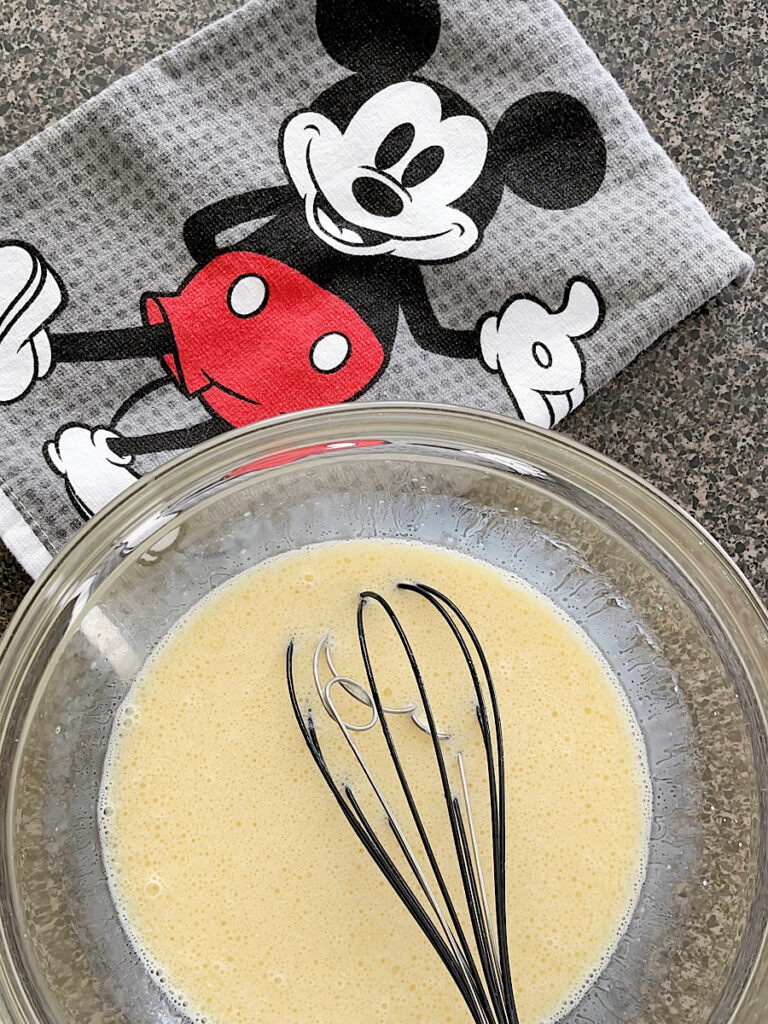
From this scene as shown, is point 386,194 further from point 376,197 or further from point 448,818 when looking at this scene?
point 448,818

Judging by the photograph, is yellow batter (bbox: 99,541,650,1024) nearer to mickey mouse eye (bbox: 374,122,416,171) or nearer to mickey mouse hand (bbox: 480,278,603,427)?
mickey mouse hand (bbox: 480,278,603,427)

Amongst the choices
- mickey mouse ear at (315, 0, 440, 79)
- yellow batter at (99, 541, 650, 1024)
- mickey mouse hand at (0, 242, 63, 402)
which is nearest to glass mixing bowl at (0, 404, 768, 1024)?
yellow batter at (99, 541, 650, 1024)

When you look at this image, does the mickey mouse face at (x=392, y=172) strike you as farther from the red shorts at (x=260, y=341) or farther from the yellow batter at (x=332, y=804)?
the yellow batter at (x=332, y=804)

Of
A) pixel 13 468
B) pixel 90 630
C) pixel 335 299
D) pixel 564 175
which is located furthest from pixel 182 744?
pixel 564 175

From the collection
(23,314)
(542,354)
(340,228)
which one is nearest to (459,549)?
(542,354)

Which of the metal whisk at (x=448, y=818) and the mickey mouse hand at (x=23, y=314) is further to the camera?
the mickey mouse hand at (x=23, y=314)

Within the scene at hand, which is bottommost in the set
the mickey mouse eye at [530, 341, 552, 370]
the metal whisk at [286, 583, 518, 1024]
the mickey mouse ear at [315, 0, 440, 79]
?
the metal whisk at [286, 583, 518, 1024]

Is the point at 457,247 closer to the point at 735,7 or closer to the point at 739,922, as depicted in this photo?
the point at 735,7

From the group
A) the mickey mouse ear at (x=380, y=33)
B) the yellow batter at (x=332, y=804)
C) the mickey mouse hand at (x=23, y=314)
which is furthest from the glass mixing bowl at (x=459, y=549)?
the mickey mouse ear at (x=380, y=33)
